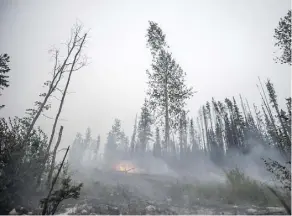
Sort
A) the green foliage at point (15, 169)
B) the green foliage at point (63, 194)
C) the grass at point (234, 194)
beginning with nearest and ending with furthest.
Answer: the green foliage at point (63, 194) < the green foliage at point (15, 169) < the grass at point (234, 194)

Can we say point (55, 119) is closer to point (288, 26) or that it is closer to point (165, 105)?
point (165, 105)

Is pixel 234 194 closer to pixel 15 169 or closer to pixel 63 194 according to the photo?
pixel 63 194

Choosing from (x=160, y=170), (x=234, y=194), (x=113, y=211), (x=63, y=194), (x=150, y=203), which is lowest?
(x=113, y=211)

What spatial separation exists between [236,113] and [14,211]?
39.0 meters

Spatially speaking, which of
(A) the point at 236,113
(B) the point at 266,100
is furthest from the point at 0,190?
(B) the point at 266,100

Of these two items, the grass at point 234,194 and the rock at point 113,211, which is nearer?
the rock at point 113,211

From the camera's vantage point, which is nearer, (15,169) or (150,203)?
(15,169)

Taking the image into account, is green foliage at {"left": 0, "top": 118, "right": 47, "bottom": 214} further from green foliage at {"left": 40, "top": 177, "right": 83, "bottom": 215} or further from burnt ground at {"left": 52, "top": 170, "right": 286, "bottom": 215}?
green foliage at {"left": 40, "top": 177, "right": 83, "bottom": 215}

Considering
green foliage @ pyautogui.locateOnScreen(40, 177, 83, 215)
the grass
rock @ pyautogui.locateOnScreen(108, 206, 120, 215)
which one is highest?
the grass

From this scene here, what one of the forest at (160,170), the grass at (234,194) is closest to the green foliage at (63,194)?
the forest at (160,170)

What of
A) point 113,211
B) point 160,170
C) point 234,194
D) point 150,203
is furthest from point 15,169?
point 160,170

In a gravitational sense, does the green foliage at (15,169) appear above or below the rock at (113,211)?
above

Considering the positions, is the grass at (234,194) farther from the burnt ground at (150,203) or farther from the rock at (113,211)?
the rock at (113,211)

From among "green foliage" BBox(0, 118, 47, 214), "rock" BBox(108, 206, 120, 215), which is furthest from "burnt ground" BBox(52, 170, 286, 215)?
"green foliage" BBox(0, 118, 47, 214)
